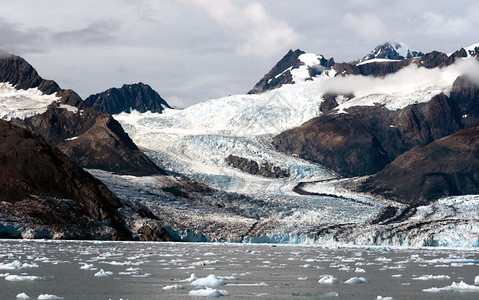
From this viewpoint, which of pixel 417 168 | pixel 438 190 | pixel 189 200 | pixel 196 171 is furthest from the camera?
pixel 417 168

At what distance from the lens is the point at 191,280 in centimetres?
3316

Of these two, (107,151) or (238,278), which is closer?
(238,278)

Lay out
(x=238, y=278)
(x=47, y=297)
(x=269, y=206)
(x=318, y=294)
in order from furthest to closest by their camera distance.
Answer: (x=269, y=206)
(x=238, y=278)
(x=318, y=294)
(x=47, y=297)

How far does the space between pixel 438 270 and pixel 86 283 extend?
797 inches

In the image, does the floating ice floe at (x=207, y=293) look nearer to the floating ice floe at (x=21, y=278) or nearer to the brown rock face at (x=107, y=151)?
the floating ice floe at (x=21, y=278)

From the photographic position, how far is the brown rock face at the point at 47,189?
8544cm

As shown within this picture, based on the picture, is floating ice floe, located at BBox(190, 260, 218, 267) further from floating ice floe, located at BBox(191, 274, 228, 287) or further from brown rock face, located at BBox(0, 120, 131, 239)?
brown rock face, located at BBox(0, 120, 131, 239)

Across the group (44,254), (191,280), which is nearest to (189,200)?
(44,254)

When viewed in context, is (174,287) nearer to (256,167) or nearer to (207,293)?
(207,293)

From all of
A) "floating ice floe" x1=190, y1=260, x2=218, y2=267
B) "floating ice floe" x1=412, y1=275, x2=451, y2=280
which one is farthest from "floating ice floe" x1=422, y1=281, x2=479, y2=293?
"floating ice floe" x1=190, y1=260, x2=218, y2=267

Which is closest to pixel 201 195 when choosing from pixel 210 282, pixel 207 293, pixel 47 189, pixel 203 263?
pixel 47 189

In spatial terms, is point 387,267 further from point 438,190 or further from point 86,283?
point 438,190

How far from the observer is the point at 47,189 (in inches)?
3703

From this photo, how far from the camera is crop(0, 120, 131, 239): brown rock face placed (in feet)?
280
